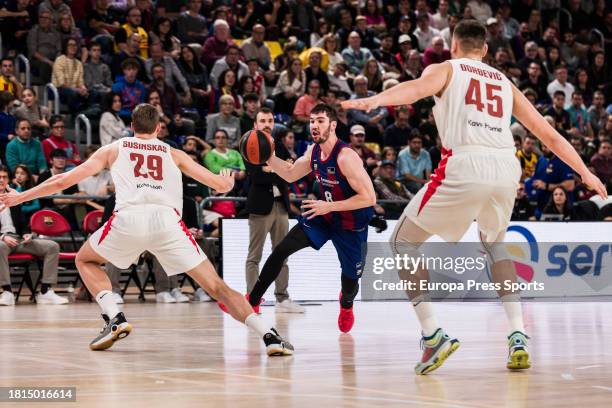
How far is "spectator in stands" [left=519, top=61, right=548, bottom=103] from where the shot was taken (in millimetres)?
22547

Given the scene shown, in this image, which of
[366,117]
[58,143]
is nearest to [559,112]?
[366,117]

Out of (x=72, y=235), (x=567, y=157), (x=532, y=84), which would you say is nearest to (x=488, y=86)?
(x=567, y=157)

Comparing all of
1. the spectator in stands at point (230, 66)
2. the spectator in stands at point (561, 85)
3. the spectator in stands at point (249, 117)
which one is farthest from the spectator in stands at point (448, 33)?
the spectator in stands at point (249, 117)

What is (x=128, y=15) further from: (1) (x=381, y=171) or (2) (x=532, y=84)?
(2) (x=532, y=84)

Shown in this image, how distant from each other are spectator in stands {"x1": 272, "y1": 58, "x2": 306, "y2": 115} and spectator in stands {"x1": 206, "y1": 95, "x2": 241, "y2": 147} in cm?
177

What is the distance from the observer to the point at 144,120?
8367 millimetres

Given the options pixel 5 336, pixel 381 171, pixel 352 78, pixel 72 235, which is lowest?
pixel 5 336

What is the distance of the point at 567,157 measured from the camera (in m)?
7.16

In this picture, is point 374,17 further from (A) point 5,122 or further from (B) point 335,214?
(B) point 335,214

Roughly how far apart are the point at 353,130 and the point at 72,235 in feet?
17.5

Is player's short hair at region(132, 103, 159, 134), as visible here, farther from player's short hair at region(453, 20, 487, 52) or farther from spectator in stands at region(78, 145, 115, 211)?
spectator in stands at region(78, 145, 115, 211)

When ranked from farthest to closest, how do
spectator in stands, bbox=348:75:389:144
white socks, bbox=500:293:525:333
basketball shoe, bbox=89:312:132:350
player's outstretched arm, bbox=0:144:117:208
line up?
1. spectator in stands, bbox=348:75:389:144
2. basketball shoe, bbox=89:312:132:350
3. player's outstretched arm, bbox=0:144:117:208
4. white socks, bbox=500:293:525:333

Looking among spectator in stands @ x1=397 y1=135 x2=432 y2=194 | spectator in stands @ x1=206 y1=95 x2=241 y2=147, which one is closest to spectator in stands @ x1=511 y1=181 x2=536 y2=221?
spectator in stands @ x1=397 y1=135 x2=432 y2=194

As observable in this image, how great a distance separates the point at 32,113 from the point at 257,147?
8634mm
